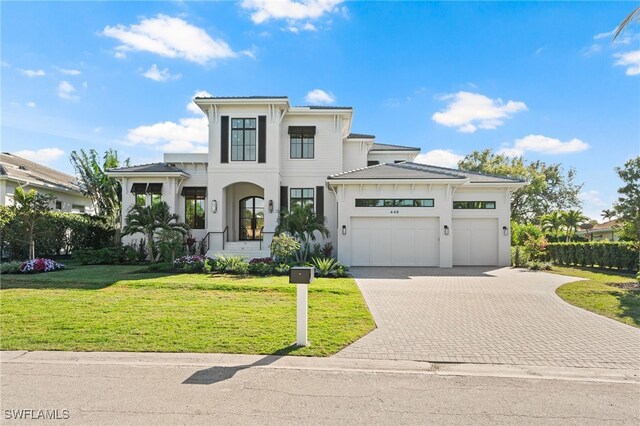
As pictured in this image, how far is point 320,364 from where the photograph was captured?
480 cm

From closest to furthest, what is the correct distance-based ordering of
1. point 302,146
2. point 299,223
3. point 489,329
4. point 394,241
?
point 489,329 → point 299,223 → point 394,241 → point 302,146

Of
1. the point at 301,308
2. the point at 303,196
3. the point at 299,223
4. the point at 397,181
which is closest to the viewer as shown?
the point at 301,308

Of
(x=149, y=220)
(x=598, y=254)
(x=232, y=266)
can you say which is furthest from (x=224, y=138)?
(x=598, y=254)

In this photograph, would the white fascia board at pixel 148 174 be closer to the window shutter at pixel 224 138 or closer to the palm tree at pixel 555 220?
the window shutter at pixel 224 138

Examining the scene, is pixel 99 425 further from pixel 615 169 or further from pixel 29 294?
pixel 615 169

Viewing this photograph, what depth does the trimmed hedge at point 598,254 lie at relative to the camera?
583 inches

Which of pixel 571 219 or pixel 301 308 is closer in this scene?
pixel 301 308

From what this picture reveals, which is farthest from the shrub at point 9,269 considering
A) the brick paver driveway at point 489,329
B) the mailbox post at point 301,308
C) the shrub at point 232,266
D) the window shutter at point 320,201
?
the mailbox post at point 301,308

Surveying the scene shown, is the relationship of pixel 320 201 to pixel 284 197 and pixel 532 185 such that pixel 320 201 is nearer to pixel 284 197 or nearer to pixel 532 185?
pixel 284 197

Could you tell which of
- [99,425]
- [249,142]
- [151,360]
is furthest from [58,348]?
[249,142]

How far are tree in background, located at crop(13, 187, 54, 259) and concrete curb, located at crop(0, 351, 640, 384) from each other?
34.7 ft

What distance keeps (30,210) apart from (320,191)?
1191cm

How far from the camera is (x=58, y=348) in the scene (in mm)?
5281

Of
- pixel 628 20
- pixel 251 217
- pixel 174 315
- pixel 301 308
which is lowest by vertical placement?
pixel 174 315
